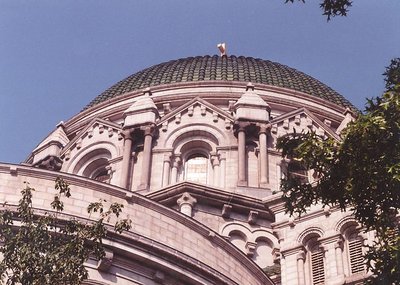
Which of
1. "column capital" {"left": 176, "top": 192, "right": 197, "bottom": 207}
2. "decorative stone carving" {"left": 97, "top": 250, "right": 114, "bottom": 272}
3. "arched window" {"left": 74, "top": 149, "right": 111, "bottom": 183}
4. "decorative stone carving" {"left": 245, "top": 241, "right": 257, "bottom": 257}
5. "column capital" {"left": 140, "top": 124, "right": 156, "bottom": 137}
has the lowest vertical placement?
"decorative stone carving" {"left": 97, "top": 250, "right": 114, "bottom": 272}

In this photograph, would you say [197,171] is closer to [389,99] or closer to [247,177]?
[247,177]

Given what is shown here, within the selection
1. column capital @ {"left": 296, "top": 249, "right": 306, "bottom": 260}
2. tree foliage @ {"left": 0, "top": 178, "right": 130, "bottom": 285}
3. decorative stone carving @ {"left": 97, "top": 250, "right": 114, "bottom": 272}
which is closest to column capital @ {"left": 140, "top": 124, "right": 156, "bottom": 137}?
column capital @ {"left": 296, "top": 249, "right": 306, "bottom": 260}

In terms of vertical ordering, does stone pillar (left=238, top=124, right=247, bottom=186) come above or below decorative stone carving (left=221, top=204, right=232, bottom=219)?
above

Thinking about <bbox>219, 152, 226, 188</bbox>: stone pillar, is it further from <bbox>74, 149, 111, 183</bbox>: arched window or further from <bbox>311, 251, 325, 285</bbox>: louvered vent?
<bbox>311, 251, 325, 285</bbox>: louvered vent

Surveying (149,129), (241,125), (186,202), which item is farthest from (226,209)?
(149,129)

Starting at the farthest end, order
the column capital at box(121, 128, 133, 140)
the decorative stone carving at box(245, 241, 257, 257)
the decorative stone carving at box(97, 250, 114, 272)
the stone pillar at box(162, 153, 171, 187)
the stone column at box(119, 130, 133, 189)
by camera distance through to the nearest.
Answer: the column capital at box(121, 128, 133, 140) < the stone column at box(119, 130, 133, 189) < the stone pillar at box(162, 153, 171, 187) < the decorative stone carving at box(245, 241, 257, 257) < the decorative stone carving at box(97, 250, 114, 272)

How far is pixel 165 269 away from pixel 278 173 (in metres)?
19.2

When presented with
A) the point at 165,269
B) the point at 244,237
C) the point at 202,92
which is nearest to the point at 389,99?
the point at 165,269

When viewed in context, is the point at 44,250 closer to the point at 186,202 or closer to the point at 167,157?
the point at 186,202

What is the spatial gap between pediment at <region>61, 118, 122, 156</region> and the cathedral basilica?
6 centimetres

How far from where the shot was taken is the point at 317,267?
28594 millimetres

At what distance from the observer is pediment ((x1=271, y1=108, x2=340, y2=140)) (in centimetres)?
4397

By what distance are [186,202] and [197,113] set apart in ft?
28.9

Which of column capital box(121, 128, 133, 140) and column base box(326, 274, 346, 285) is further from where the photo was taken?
column capital box(121, 128, 133, 140)
